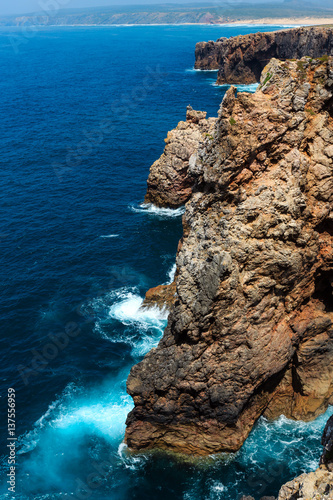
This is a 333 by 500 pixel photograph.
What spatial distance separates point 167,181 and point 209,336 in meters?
49.0

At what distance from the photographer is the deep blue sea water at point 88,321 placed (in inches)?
1465

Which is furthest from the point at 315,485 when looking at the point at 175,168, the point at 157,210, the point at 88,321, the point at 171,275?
the point at 157,210

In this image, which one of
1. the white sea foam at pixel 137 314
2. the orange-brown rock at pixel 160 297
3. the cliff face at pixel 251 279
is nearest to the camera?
the cliff face at pixel 251 279

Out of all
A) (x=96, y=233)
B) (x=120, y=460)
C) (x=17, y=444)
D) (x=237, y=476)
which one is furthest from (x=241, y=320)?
(x=96, y=233)

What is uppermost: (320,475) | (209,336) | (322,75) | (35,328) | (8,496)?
(322,75)

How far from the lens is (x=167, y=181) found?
8050 cm

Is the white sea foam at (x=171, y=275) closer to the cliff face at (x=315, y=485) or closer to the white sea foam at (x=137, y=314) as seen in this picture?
the white sea foam at (x=137, y=314)

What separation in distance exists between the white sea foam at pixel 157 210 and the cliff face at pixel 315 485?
6029cm

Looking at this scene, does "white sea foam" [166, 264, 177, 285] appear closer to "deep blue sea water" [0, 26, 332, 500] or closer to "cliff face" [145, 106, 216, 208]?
"deep blue sea water" [0, 26, 332, 500]

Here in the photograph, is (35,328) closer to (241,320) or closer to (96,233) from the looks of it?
(96,233)

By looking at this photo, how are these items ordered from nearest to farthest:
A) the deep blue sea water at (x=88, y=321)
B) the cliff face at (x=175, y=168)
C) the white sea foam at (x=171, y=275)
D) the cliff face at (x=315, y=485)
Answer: the cliff face at (x=315, y=485)
the deep blue sea water at (x=88, y=321)
the white sea foam at (x=171, y=275)
the cliff face at (x=175, y=168)

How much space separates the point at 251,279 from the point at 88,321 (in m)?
28.4

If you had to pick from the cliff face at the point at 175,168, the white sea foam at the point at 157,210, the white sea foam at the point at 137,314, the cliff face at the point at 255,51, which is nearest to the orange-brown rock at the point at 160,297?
the white sea foam at the point at 137,314

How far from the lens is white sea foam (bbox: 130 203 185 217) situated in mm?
80688
